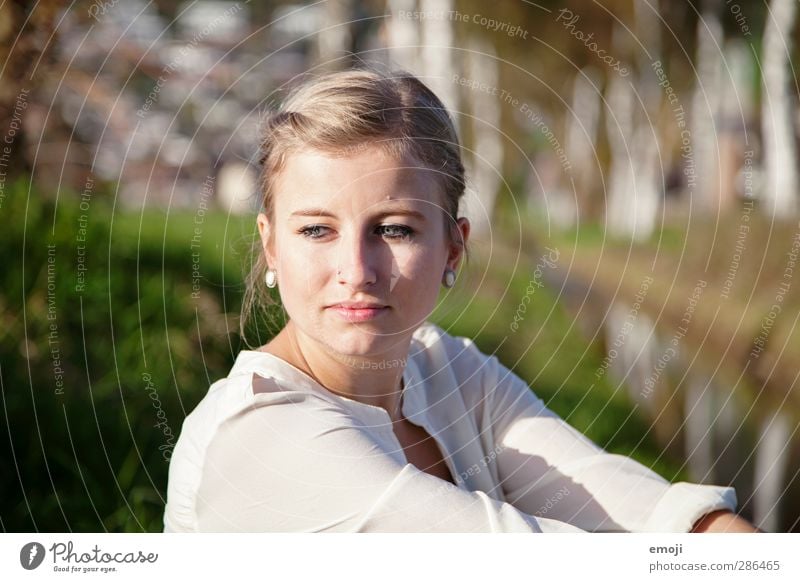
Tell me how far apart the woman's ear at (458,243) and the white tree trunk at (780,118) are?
15.8ft

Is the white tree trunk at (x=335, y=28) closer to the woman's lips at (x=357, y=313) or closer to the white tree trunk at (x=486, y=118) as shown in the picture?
the woman's lips at (x=357, y=313)

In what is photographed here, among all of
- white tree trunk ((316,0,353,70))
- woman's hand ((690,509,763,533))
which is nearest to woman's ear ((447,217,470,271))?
woman's hand ((690,509,763,533))

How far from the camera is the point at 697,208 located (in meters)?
9.80

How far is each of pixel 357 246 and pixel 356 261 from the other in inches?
0.8

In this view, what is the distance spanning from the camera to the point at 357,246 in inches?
53.5

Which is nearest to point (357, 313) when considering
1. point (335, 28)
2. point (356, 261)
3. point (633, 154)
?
point (356, 261)

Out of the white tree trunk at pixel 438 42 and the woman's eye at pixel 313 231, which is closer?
the woman's eye at pixel 313 231

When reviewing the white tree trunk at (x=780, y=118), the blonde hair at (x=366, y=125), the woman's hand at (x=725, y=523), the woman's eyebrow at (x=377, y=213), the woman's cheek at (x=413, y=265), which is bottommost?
the woman's hand at (x=725, y=523)

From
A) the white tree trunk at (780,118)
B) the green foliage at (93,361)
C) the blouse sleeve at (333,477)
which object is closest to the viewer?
the blouse sleeve at (333,477)

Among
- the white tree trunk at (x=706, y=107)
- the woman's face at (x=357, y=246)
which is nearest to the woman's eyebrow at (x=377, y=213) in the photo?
the woman's face at (x=357, y=246)

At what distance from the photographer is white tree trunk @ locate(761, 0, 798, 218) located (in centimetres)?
610

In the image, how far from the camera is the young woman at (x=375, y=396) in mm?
1245

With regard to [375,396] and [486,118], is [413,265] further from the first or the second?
[486,118]
